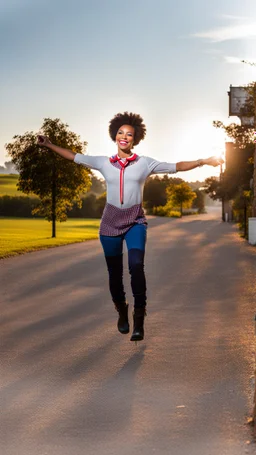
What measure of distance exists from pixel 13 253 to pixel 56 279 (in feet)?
24.7

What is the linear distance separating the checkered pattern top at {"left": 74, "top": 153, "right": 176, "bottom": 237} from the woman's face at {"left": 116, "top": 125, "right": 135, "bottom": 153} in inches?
6.6

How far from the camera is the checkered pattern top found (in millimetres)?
6250

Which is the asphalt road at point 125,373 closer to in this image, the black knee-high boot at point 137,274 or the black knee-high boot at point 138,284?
the black knee-high boot at point 138,284

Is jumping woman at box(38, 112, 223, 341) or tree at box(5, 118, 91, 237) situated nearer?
jumping woman at box(38, 112, 223, 341)

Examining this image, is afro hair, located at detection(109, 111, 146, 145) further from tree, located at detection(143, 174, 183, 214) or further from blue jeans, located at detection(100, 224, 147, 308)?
tree, located at detection(143, 174, 183, 214)

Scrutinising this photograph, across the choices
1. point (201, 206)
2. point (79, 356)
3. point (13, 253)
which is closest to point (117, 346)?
point (79, 356)

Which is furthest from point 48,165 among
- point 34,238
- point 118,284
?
point 118,284

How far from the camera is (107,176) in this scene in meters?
6.30

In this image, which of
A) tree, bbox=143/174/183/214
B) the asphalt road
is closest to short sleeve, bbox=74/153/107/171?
the asphalt road

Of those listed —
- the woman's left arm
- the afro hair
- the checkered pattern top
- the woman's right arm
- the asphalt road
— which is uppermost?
the afro hair

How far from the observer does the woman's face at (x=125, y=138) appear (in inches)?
255

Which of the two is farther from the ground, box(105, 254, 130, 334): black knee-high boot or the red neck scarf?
A: the red neck scarf

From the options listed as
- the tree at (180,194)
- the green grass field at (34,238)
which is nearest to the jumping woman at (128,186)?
the green grass field at (34,238)

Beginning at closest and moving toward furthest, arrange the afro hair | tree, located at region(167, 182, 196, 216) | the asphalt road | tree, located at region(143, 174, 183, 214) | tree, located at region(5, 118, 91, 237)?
the asphalt road
the afro hair
tree, located at region(5, 118, 91, 237)
tree, located at region(167, 182, 196, 216)
tree, located at region(143, 174, 183, 214)
